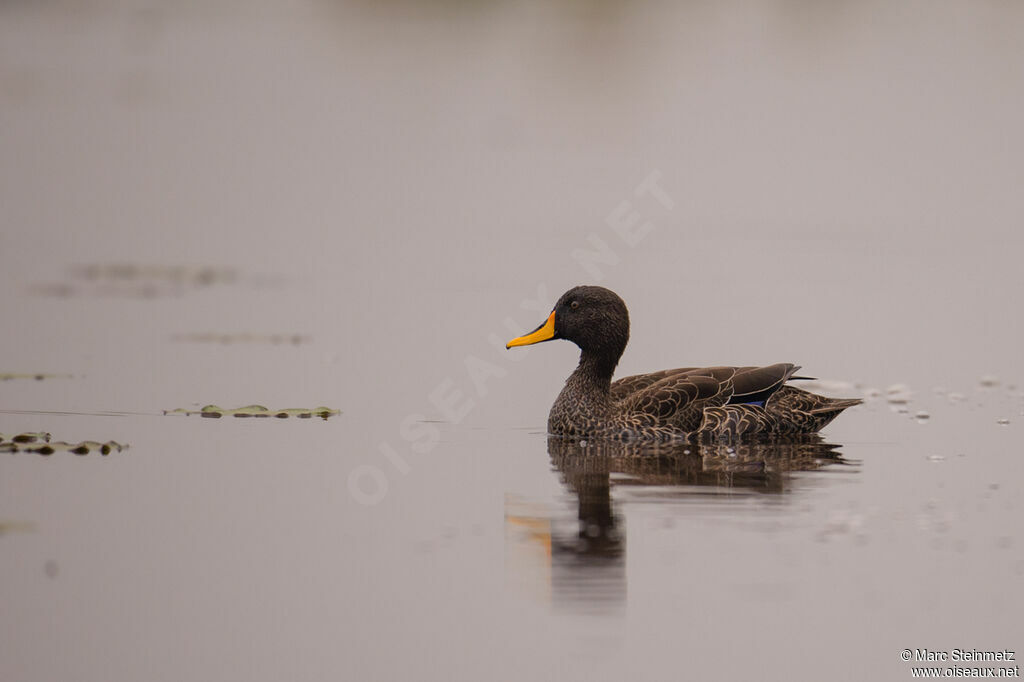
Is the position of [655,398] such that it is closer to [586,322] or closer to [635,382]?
[635,382]

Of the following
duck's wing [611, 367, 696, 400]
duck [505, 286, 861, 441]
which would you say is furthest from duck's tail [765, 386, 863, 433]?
duck's wing [611, 367, 696, 400]

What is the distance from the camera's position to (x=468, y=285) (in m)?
19.5

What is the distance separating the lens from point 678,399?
13492 mm

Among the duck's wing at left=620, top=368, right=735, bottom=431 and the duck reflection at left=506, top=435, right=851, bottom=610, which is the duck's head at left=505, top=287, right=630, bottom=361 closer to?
the duck's wing at left=620, top=368, right=735, bottom=431

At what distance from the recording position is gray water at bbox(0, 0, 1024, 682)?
29.6 ft

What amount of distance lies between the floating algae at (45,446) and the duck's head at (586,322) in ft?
12.0

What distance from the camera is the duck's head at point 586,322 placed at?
13875 millimetres

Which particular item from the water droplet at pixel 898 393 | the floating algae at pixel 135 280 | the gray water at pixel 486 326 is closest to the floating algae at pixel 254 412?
the gray water at pixel 486 326

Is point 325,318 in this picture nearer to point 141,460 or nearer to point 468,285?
point 468,285

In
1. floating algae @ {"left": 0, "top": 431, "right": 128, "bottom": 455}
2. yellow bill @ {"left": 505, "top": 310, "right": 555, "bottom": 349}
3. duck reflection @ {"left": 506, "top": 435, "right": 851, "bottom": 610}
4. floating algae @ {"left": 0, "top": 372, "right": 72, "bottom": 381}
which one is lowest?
duck reflection @ {"left": 506, "top": 435, "right": 851, "bottom": 610}

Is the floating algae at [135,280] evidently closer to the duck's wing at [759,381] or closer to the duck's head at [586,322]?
the duck's head at [586,322]

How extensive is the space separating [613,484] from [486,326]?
586 centimetres

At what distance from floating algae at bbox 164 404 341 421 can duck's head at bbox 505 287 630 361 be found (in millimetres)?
1816

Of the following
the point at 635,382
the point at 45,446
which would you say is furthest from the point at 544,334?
the point at 45,446
